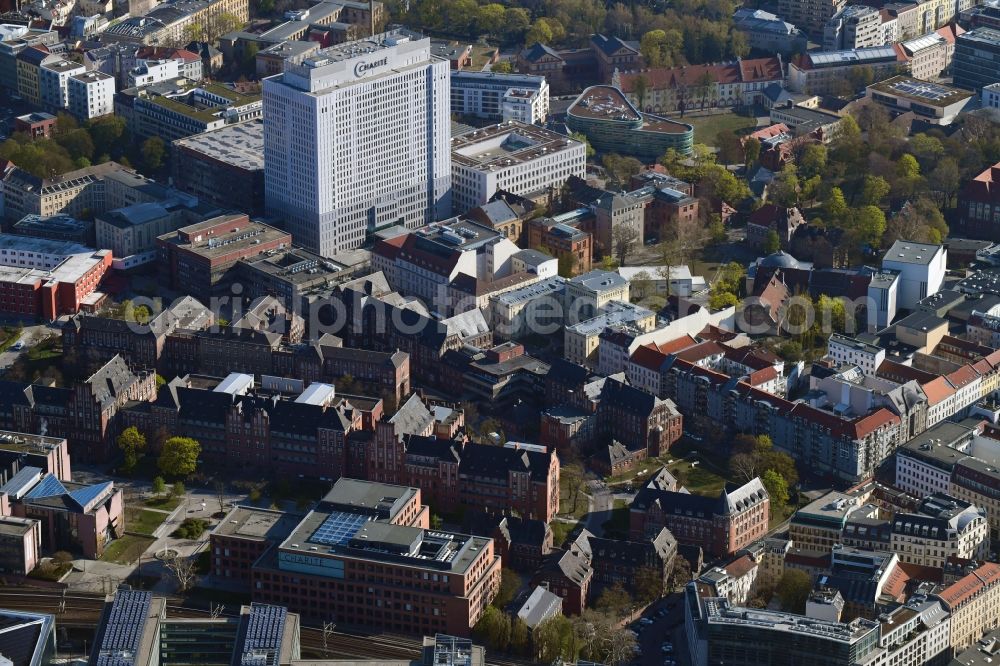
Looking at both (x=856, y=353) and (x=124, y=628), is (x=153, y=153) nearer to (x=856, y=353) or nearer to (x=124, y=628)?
(x=856, y=353)

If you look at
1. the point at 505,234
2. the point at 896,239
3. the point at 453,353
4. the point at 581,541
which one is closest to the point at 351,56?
the point at 505,234

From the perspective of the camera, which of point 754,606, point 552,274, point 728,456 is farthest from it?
point 552,274

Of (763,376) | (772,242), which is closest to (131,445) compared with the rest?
(763,376)

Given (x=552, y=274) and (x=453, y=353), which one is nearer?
(x=453, y=353)

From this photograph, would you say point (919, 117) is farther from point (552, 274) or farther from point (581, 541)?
point (581, 541)

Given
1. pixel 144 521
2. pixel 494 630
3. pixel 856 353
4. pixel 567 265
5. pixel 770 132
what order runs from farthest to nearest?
1. pixel 770 132
2. pixel 567 265
3. pixel 856 353
4. pixel 144 521
5. pixel 494 630

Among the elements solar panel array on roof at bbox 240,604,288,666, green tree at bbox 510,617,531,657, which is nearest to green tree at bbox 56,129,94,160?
solar panel array on roof at bbox 240,604,288,666

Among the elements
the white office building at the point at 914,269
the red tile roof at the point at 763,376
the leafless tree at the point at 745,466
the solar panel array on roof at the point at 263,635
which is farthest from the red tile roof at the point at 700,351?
the solar panel array on roof at the point at 263,635
